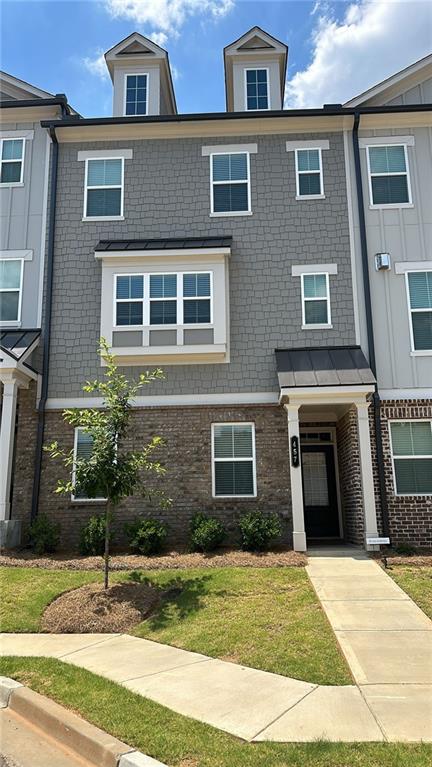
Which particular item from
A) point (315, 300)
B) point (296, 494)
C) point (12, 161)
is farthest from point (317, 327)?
point (12, 161)

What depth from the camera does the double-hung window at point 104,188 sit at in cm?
1452

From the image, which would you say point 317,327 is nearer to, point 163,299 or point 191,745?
point 163,299

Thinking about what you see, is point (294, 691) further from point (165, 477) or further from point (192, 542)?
point (165, 477)

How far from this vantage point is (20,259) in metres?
14.3

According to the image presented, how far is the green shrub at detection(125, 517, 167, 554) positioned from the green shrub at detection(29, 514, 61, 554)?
153cm

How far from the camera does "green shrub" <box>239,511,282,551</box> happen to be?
37.8 ft

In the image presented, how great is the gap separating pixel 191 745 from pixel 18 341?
10725 millimetres

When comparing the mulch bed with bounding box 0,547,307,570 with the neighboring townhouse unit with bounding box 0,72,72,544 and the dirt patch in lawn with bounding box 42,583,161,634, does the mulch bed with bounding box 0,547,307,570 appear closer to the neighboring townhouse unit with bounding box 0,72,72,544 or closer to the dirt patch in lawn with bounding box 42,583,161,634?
the neighboring townhouse unit with bounding box 0,72,72,544

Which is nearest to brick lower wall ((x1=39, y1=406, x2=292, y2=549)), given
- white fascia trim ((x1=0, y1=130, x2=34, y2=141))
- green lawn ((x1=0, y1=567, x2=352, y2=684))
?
green lawn ((x1=0, y1=567, x2=352, y2=684))

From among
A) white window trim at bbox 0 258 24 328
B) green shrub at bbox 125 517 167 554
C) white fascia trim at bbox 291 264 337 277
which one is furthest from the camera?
white window trim at bbox 0 258 24 328

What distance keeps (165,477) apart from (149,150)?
833 centimetres

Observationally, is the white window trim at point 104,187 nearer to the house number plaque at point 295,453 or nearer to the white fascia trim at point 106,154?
the white fascia trim at point 106,154

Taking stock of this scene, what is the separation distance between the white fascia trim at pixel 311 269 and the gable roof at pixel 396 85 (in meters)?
4.60

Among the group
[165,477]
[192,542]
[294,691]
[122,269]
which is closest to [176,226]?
[122,269]
